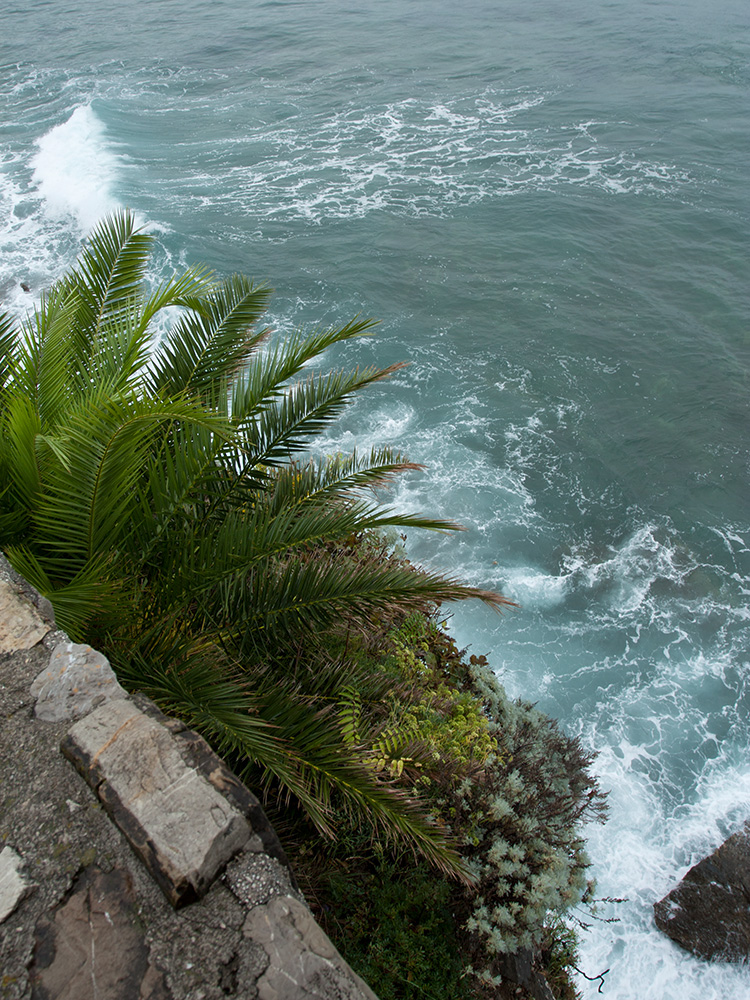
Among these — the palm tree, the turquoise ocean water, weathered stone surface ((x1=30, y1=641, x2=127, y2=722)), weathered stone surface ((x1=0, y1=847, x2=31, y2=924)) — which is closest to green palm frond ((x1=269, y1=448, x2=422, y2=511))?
the palm tree

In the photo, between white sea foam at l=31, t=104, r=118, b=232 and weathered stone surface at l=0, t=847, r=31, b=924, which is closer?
weathered stone surface at l=0, t=847, r=31, b=924

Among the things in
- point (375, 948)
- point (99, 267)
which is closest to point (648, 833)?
point (375, 948)

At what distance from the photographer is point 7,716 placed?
3488 mm

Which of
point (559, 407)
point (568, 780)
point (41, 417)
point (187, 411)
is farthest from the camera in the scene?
point (559, 407)

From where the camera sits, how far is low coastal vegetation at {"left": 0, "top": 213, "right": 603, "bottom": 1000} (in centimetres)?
396

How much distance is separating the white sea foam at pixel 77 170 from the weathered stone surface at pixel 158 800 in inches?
836

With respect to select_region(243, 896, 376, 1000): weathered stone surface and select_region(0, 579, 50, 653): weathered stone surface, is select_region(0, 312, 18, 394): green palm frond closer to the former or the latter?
select_region(0, 579, 50, 653): weathered stone surface

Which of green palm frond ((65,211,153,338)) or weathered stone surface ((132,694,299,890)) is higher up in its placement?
green palm frond ((65,211,153,338))

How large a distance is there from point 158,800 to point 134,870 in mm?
278

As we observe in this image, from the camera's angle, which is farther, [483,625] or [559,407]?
[559,407]

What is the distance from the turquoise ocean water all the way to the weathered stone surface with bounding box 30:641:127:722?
6.75 metres

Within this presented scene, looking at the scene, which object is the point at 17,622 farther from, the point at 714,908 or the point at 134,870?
the point at 714,908

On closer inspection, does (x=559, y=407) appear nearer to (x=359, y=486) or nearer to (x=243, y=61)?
(x=359, y=486)

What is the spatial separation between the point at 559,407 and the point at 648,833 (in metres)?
9.14
